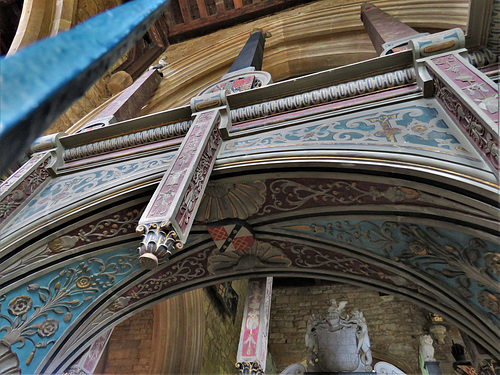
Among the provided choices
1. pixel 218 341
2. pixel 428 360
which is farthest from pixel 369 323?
pixel 218 341

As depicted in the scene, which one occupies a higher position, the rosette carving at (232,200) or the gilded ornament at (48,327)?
the rosette carving at (232,200)

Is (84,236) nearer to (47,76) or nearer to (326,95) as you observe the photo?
(326,95)

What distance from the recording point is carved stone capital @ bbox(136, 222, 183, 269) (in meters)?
1.70

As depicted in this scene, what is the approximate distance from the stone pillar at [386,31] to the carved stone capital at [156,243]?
81.8 inches

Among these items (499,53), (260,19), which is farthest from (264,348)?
(260,19)

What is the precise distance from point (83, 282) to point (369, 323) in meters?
6.17

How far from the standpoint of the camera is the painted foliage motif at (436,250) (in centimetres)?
194

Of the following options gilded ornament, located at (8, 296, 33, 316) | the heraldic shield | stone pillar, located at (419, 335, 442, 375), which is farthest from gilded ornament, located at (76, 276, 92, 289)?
stone pillar, located at (419, 335, 442, 375)

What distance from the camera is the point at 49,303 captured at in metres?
2.63

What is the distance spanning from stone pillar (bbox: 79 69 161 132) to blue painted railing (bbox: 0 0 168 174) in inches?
118

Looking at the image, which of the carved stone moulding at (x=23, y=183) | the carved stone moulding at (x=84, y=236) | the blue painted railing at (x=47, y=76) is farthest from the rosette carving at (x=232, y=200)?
the blue painted railing at (x=47, y=76)

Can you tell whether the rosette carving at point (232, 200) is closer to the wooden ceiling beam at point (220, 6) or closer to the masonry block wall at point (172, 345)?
the masonry block wall at point (172, 345)

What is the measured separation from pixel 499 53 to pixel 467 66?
489 millimetres

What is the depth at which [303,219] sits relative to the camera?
2615 millimetres
